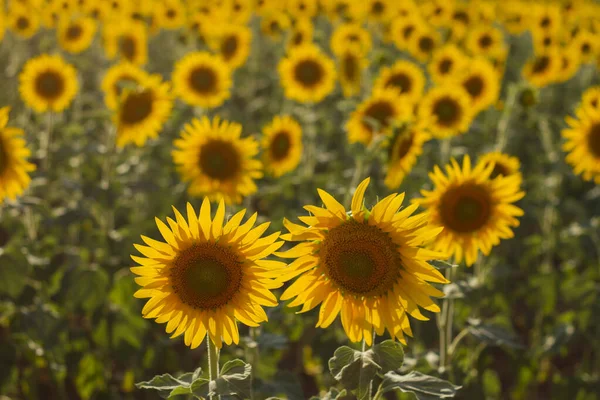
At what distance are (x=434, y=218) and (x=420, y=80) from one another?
11.2 feet

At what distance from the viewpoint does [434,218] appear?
2.94 meters

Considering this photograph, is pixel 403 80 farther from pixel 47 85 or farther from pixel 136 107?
pixel 47 85

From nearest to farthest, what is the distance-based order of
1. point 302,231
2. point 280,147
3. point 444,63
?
point 302,231
point 280,147
point 444,63

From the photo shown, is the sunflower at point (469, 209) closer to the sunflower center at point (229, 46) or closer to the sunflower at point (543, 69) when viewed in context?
the sunflower at point (543, 69)

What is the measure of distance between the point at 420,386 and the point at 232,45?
19.8 feet

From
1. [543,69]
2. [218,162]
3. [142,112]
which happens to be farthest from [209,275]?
[543,69]

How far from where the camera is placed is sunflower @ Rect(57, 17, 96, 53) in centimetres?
770

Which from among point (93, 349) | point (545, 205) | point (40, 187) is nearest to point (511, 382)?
point (545, 205)

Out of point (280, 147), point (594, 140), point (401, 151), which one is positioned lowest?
point (401, 151)

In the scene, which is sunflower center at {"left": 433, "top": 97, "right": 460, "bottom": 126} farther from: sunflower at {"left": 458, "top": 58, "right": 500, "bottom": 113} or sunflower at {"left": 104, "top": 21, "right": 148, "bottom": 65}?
sunflower at {"left": 104, "top": 21, "right": 148, "bottom": 65}

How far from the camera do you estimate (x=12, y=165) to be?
3.47m

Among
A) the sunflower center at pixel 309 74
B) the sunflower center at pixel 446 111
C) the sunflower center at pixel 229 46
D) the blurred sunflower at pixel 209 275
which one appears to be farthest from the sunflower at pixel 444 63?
the blurred sunflower at pixel 209 275

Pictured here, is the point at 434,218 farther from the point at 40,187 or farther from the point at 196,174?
the point at 40,187

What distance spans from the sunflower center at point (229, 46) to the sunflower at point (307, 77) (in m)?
1.28
